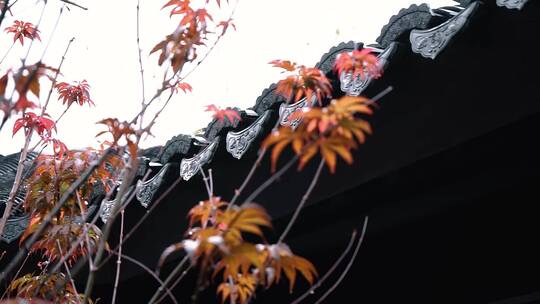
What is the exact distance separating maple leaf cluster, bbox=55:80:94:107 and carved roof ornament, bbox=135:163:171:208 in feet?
1.49

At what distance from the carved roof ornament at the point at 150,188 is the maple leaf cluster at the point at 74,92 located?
17.9 inches

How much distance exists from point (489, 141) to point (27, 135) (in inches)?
71.4

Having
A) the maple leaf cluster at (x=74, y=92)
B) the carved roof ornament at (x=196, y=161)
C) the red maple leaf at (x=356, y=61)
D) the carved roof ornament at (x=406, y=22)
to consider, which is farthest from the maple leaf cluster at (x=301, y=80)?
the maple leaf cluster at (x=74, y=92)

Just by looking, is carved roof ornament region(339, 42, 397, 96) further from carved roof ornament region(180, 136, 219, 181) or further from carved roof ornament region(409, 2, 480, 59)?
carved roof ornament region(180, 136, 219, 181)

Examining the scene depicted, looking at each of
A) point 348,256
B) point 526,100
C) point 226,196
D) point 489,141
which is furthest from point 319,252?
point 526,100

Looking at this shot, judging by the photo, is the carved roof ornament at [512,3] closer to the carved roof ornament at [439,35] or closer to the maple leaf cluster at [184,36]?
the carved roof ornament at [439,35]

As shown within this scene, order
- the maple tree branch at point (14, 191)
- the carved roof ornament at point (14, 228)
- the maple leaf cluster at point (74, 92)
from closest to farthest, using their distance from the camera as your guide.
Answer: the maple tree branch at point (14, 191) < the maple leaf cluster at point (74, 92) < the carved roof ornament at point (14, 228)

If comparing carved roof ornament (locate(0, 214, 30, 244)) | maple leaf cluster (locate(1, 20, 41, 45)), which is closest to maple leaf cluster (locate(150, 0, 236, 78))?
maple leaf cluster (locate(1, 20, 41, 45))

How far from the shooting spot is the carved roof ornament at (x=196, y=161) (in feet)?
10.6

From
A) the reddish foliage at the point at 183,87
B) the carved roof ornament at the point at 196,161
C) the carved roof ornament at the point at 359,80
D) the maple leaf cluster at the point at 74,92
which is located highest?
the maple leaf cluster at the point at 74,92

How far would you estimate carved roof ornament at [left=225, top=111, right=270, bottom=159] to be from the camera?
3.05 metres

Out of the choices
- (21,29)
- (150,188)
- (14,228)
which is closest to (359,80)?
(150,188)

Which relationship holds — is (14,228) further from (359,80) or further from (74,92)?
(359,80)

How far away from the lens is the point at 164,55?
2258 mm
